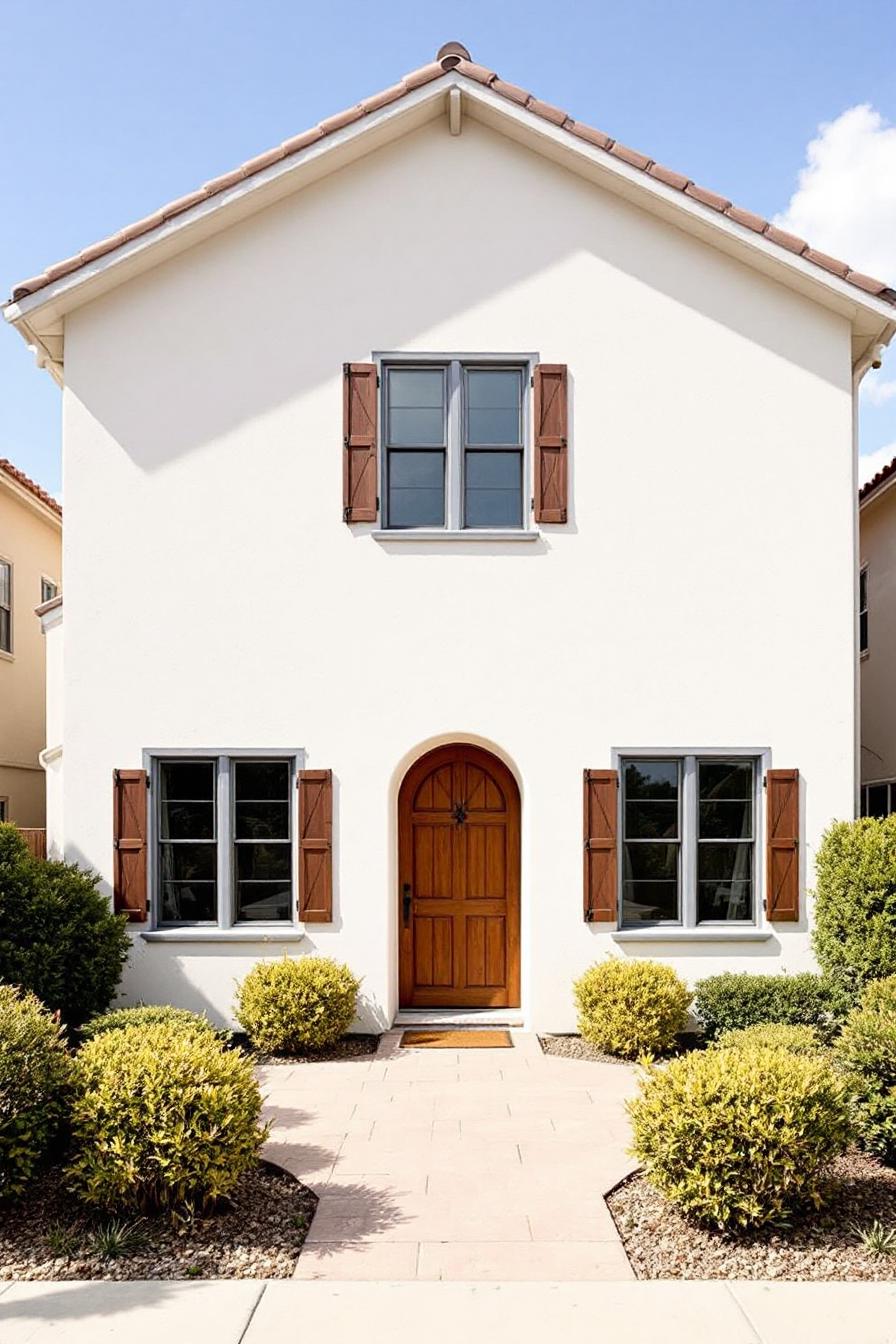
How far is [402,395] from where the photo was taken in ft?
33.1

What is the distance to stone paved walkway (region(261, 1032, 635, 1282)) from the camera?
539 centimetres

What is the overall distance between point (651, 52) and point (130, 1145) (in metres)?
10.5

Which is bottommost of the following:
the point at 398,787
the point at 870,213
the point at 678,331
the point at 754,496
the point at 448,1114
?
the point at 448,1114

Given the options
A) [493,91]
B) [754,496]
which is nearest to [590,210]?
[493,91]

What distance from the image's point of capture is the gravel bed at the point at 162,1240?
5.20m

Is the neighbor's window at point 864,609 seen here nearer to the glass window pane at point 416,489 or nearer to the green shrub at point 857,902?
the green shrub at point 857,902

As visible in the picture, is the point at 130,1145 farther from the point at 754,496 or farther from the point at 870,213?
the point at 870,213

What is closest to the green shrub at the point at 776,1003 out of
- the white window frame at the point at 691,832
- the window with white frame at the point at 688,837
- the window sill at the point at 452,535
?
the white window frame at the point at 691,832

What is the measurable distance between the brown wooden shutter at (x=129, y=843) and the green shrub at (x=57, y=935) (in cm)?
30

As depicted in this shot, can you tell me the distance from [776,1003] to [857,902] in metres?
1.21

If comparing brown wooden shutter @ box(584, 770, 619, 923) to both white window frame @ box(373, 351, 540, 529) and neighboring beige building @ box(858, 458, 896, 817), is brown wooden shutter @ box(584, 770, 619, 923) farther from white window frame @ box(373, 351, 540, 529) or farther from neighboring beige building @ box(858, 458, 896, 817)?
neighboring beige building @ box(858, 458, 896, 817)

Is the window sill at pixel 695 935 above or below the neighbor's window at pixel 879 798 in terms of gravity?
below

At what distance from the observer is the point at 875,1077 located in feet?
20.0

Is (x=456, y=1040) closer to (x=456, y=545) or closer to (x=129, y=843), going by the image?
(x=129, y=843)
